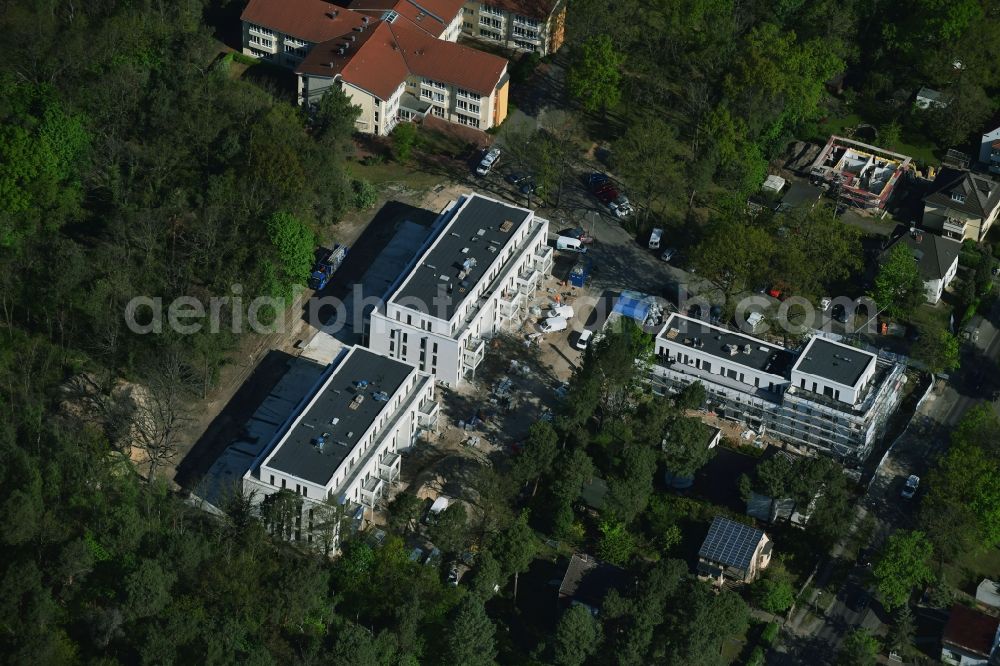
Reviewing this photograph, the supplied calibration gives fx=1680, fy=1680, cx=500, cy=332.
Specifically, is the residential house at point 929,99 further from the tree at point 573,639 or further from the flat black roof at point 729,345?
the tree at point 573,639

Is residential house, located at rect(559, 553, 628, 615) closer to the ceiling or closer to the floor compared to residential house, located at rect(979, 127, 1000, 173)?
closer to the floor

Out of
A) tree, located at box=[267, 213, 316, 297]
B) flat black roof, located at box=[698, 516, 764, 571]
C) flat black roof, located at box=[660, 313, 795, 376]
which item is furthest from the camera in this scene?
tree, located at box=[267, 213, 316, 297]

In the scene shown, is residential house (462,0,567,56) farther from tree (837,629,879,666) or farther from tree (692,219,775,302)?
tree (837,629,879,666)

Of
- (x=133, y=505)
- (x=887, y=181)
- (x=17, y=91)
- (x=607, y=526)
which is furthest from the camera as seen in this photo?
(x=887, y=181)

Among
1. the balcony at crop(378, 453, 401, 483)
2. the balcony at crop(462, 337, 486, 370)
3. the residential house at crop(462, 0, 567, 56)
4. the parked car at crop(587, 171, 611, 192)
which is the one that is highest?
the residential house at crop(462, 0, 567, 56)

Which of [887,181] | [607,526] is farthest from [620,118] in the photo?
[607,526]

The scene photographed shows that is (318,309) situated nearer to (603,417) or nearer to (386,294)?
(386,294)

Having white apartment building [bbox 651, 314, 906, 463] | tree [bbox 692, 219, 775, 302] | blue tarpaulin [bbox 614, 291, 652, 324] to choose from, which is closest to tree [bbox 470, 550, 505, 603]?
white apartment building [bbox 651, 314, 906, 463]

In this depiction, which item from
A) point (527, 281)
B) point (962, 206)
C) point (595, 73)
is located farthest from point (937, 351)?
point (595, 73)
